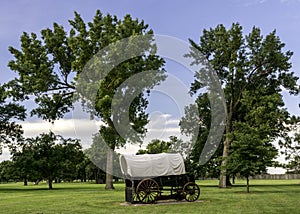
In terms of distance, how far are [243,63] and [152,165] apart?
22935mm

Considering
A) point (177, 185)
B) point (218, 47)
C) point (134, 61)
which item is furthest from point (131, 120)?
point (177, 185)

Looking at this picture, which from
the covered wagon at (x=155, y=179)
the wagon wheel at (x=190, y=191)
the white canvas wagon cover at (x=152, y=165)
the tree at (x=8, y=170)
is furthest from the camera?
the tree at (x=8, y=170)

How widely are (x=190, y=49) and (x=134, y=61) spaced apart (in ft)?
28.7

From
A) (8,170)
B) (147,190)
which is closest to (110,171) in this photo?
(147,190)

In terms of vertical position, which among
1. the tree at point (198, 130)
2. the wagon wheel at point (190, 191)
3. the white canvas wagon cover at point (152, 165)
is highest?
the tree at point (198, 130)

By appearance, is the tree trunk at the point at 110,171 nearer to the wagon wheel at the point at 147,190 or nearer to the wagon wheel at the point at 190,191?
the wagon wheel at the point at 190,191

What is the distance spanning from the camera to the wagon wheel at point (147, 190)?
18.7 metres

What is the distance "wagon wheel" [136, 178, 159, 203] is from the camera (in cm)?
1872

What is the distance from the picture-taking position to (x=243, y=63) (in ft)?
129

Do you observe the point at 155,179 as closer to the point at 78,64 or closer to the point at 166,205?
the point at 166,205

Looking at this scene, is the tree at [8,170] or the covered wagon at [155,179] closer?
the covered wagon at [155,179]

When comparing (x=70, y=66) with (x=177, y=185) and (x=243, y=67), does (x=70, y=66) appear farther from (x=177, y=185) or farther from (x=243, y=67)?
(x=177, y=185)

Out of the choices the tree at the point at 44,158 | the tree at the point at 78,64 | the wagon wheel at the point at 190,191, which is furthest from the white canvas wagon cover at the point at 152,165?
the tree at the point at 44,158

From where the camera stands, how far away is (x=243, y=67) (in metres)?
39.2
